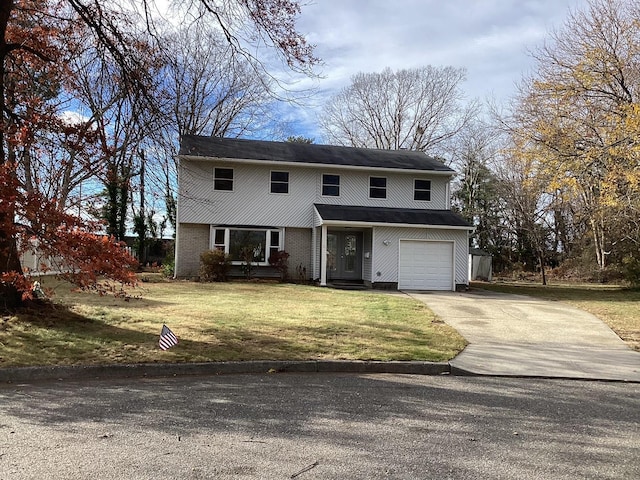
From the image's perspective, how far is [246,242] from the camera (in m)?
20.9

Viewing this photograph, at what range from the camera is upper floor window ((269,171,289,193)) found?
21234 millimetres

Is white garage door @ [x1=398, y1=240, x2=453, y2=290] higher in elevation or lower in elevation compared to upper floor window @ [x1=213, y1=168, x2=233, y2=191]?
lower

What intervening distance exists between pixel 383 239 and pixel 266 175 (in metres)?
5.77

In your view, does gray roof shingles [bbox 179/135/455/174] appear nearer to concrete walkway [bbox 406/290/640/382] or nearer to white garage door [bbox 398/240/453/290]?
white garage door [bbox 398/240/453/290]

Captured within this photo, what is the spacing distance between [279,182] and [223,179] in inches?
92.7

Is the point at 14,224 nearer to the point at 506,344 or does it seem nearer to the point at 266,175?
the point at 506,344

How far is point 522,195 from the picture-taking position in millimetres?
29016

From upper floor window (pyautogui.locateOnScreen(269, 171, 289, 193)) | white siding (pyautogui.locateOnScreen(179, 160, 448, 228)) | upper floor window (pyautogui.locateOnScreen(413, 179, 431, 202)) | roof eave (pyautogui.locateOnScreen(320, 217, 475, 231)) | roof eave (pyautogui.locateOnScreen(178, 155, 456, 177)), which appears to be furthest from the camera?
upper floor window (pyautogui.locateOnScreen(413, 179, 431, 202))

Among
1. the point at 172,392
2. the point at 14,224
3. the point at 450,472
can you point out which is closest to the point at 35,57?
the point at 14,224

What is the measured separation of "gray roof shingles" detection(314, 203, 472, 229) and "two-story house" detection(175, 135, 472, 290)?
4cm

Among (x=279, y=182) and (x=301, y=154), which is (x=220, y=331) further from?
(x=301, y=154)

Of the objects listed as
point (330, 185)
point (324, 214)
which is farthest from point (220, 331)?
point (330, 185)

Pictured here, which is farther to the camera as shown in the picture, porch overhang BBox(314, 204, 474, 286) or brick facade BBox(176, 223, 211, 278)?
brick facade BBox(176, 223, 211, 278)

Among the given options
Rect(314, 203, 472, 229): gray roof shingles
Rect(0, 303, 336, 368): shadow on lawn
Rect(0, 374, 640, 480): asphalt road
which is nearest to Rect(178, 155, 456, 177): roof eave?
Rect(314, 203, 472, 229): gray roof shingles
